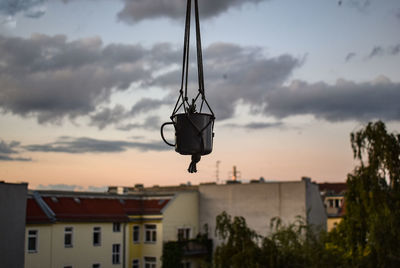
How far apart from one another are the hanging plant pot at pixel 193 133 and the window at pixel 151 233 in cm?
3088

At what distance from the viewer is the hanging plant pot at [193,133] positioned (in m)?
4.75

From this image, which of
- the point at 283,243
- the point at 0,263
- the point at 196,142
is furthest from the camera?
the point at 283,243

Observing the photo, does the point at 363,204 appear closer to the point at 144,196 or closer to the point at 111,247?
the point at 111,247

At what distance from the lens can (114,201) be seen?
3525 cm

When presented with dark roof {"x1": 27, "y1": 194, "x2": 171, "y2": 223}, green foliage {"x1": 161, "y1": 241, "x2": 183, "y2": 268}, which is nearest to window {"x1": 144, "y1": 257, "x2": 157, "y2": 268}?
green foliage {"x1": 161, "y1": 241, "x2": 183, "y2": 268}

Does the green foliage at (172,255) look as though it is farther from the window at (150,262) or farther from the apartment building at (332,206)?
the apartment building at (332,206)

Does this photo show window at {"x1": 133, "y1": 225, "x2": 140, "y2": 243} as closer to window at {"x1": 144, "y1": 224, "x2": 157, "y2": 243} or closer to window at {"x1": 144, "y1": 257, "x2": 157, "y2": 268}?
window at {"x1": 144, "y1": 224, "x2": 157, "y2": 243}

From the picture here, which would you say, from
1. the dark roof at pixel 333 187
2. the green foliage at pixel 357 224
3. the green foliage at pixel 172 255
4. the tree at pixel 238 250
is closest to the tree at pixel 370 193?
the green foliage at pixel 357 224

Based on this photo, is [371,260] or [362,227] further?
[362,227]

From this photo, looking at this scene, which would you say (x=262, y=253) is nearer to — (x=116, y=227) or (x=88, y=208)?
(x=116, y=227)

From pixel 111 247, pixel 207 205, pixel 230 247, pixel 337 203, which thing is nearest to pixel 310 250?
pixel 230 247

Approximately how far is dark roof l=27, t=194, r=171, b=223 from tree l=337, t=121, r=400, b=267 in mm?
15989

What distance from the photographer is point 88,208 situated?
3284 centimetres

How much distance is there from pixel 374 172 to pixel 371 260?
3.78 metres
